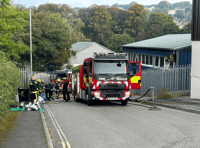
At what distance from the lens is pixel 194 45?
1988cm

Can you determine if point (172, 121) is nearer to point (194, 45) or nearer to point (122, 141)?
point (122, 141)

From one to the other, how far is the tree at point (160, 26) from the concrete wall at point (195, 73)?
2681 inches

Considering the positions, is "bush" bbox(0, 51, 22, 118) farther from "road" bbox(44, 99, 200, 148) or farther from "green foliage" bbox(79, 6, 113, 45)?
"green foliage" bbox(79, 6, 113, 45)

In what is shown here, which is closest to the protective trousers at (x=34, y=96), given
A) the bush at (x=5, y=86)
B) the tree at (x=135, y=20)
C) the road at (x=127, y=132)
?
the bush at (x=5, y=86)

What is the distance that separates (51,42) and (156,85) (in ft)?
119

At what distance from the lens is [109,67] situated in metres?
18.3

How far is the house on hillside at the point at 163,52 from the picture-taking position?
28.5m

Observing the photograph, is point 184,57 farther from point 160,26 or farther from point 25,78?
point 160,26

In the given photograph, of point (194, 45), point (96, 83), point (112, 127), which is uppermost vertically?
point (194, 45)

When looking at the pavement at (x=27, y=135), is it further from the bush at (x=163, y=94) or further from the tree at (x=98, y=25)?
the tree at (x=98, y=25)

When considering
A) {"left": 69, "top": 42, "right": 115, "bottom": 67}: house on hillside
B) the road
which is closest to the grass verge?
the road

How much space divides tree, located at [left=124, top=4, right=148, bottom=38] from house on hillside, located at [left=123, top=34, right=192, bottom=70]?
61.2m

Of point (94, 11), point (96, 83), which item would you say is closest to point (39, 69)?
point (96, 83)

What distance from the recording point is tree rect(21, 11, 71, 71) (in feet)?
182
